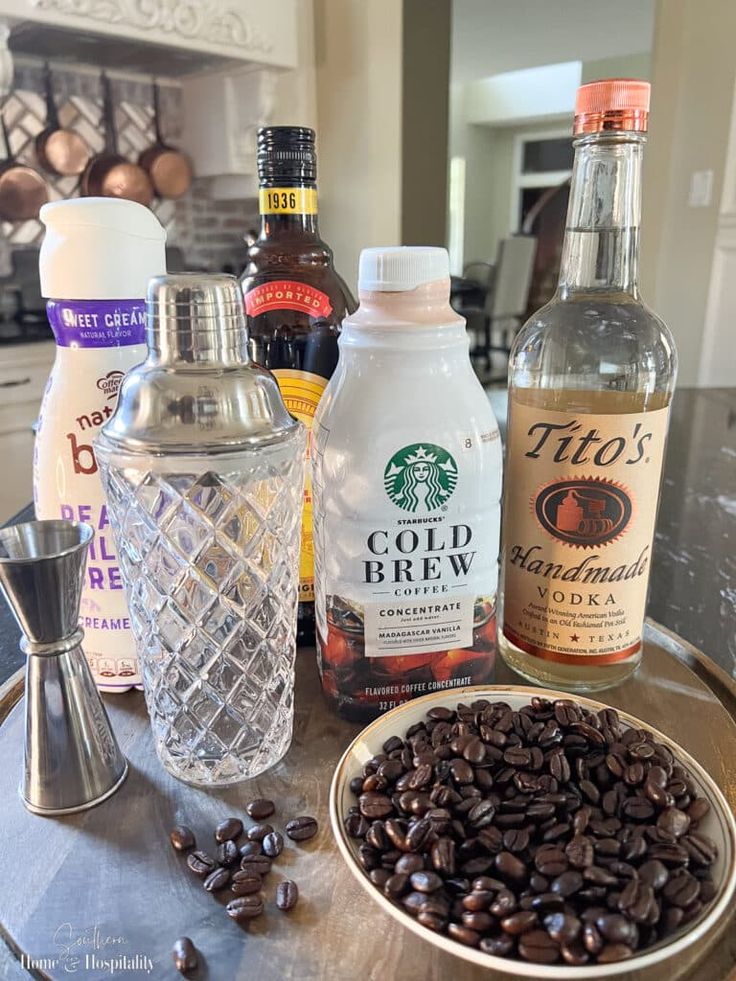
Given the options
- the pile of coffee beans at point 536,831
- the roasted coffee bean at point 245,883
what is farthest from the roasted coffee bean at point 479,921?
the roasted coffee bean at point 245,883

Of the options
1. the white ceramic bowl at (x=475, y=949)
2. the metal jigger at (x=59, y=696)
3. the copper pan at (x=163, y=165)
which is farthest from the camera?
the copper pan at (x=163, y=165)

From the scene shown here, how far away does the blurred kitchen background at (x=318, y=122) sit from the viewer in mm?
1796

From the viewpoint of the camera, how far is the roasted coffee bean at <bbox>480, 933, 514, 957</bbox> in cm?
31

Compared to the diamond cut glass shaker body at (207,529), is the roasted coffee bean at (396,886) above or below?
below

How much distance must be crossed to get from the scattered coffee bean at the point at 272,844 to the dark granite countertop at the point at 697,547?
284 millimetres

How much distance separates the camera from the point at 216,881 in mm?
368

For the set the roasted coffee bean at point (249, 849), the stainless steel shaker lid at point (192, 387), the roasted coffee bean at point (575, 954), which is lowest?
the roasted coffee bean at point (249, 849)

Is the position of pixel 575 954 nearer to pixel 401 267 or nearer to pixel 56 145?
pixel 401 267

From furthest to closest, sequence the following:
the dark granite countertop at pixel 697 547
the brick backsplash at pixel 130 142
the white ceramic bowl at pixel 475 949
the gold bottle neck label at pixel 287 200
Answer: the brick backsplash at pixel 130 142 → the dark granite countertop at pixel 697 547 → the gold bottle neck label at pixel 287 200 → the white ceramic bowl at pixel 475 949

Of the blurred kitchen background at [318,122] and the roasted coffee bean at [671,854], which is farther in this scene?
the blurred kitchen background at [318,122]

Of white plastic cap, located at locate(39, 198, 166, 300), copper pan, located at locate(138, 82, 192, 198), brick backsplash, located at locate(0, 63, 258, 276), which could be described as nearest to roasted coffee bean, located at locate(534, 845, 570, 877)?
white plastic cap, located at locate(39, 198, 166, 300)

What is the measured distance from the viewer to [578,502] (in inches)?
19.6

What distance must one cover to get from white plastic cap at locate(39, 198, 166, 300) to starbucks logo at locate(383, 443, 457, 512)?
7.5 inches

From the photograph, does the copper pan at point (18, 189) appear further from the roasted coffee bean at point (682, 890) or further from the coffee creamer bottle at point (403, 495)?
the roasted coffee bean at point (682, 890)
